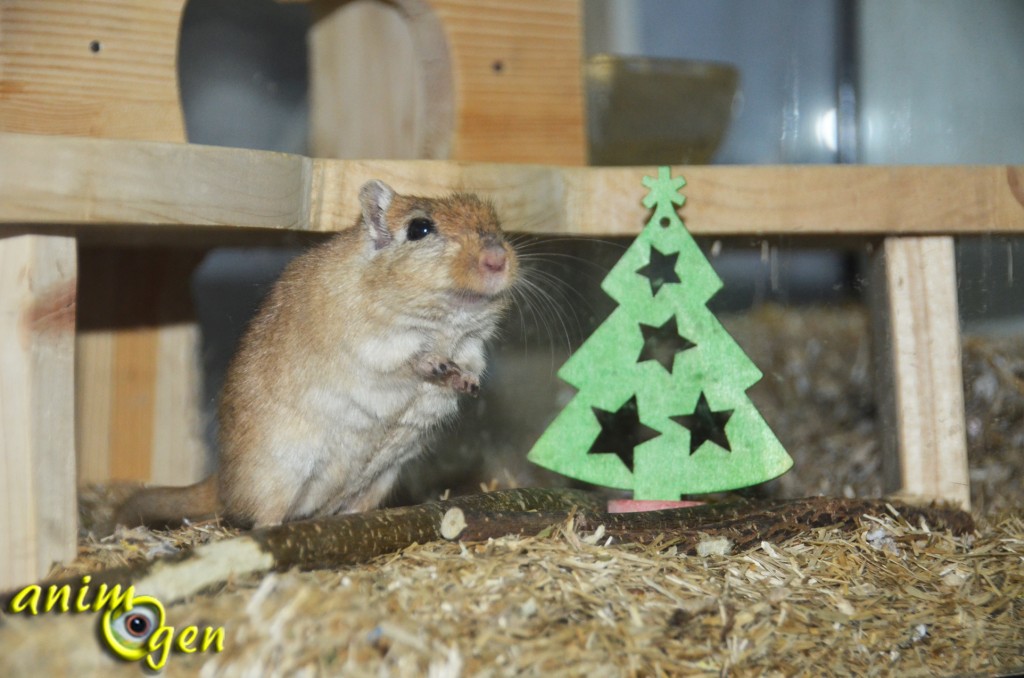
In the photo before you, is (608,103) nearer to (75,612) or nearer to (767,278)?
(767,278)

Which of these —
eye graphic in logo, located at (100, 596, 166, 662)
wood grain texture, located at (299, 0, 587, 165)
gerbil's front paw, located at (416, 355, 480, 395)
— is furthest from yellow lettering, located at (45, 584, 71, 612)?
wood grain texture, located at (299, 0, 587, 165)

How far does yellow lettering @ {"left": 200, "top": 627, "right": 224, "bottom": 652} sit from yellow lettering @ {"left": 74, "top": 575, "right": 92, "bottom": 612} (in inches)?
13.6

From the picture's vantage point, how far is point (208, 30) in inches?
203

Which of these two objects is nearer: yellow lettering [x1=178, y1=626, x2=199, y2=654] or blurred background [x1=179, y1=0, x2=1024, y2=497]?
yellow lettering [x1=178, y1=626, x2=199, y2=654]

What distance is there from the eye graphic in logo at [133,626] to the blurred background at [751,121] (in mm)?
1693

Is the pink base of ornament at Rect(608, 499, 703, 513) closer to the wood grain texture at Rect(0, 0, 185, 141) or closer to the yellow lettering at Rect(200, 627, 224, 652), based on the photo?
the yellow lettering at Rect(200, 627, 224, 652)

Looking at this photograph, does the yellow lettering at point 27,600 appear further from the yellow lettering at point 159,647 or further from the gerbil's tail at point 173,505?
the gerbil's tail at point 173,505

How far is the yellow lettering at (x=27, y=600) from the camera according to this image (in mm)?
2474

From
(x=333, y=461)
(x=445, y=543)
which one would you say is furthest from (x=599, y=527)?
(x=333, y=461)

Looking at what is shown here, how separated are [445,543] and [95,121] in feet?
6.14

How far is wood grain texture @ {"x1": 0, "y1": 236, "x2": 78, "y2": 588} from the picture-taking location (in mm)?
2945

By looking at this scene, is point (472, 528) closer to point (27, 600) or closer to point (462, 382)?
point (462, 382)

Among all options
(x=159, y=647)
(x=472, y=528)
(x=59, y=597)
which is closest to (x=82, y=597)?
(x=59, y=597)
